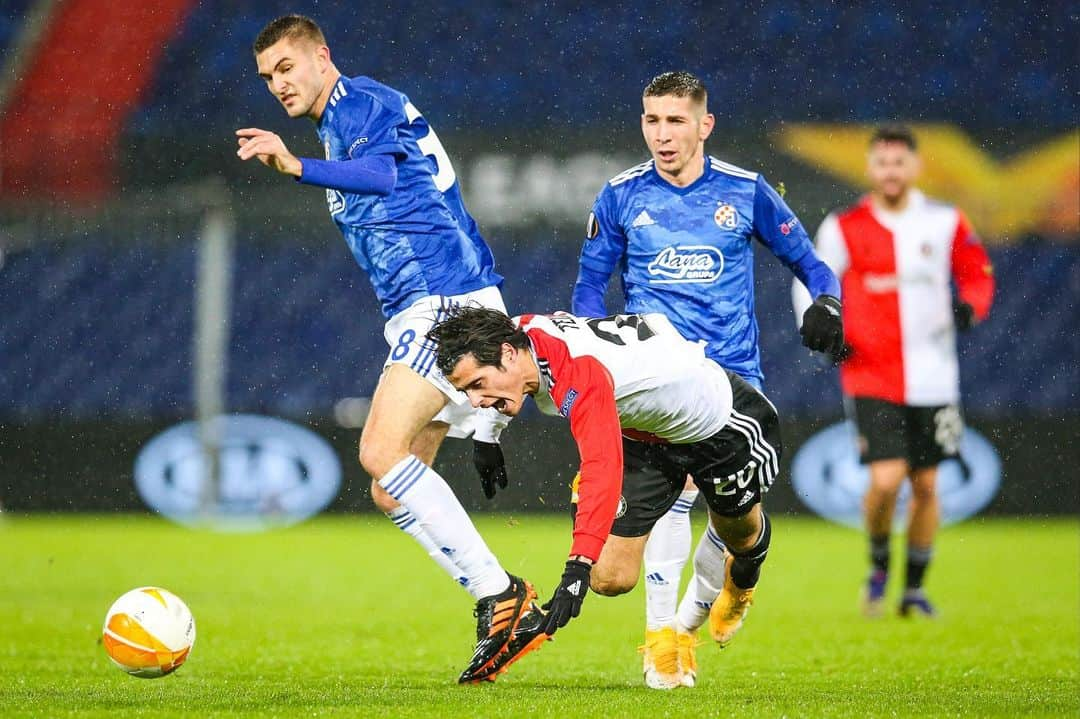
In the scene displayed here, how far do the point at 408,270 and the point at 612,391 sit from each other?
1.22 metres

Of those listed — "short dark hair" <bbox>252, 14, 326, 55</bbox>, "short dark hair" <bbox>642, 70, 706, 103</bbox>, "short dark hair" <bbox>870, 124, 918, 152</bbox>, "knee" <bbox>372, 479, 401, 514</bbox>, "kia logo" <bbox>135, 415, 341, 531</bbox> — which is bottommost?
"kia logo" <bbox>135, 415, 341, 531</bbox>

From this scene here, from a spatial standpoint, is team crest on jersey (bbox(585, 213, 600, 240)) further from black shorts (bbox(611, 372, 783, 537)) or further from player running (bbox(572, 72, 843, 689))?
black shorts (bbox(611, 372, 783, 537))

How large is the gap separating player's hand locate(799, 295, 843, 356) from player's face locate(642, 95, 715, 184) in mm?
661

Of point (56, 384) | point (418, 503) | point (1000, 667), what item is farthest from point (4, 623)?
point (56, 384)

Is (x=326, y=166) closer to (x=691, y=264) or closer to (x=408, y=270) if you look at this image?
(x=408, y=270)

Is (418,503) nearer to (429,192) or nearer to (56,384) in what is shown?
(429,192)

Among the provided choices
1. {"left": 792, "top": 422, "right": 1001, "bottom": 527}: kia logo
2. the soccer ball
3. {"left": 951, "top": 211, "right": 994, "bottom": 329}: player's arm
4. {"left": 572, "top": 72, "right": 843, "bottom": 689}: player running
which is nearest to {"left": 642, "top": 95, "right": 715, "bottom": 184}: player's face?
{"left": 572, "top": 72, "right": 843, "bottom": 689}: player running

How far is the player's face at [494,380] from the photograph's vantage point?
151 inches

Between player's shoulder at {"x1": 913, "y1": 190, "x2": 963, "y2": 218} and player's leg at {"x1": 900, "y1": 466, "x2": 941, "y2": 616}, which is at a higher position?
player's shoulder at {"x1": 913, "y1": 190, "x2": 963, "y2": 218}

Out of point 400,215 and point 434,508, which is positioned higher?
point 400,215

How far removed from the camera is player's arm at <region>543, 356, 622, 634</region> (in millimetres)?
3723

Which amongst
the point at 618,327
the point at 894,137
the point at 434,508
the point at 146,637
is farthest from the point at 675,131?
the point at 894,137

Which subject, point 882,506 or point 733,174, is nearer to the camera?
point 733,174

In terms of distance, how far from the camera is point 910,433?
746cm
